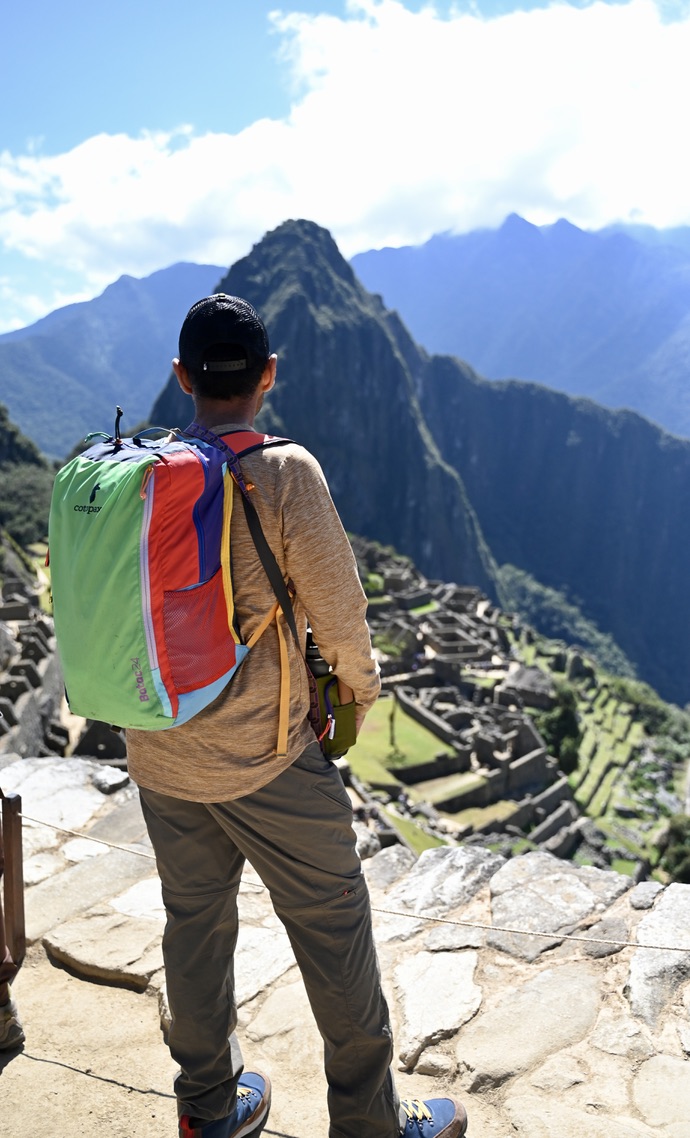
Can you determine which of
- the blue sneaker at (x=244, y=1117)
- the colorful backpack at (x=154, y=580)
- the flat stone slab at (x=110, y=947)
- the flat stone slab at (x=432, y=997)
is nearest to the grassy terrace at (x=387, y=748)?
the flat stone slab at (x=110, y=947)

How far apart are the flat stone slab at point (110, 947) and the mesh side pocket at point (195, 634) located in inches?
61.8

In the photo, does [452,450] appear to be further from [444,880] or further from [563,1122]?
[563,1122]

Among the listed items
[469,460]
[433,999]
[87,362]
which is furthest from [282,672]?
[87,362]

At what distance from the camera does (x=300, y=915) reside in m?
1.66

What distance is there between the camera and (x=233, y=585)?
1.62m

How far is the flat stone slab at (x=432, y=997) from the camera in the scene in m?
2.33

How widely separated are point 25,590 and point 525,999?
23.9 meters

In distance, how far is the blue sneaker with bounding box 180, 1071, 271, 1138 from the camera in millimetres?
1800

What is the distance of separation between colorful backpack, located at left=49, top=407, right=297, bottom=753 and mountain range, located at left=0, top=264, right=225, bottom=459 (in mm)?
102256

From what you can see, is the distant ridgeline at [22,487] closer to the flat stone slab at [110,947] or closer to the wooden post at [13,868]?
the flat stone slab at [110,947]

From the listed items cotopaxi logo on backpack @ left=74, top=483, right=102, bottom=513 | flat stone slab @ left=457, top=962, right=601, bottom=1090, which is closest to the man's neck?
cotopaxi logo on backpack @ left=74, top=483, right=102, bottom=513

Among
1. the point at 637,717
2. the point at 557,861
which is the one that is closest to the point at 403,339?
the point at 637,717

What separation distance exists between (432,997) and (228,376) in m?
1.95

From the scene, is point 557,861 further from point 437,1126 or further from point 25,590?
point 25,590
